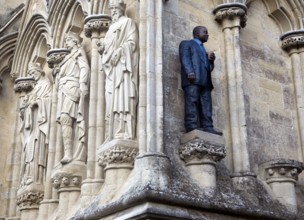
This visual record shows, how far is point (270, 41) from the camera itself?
9.06 metres

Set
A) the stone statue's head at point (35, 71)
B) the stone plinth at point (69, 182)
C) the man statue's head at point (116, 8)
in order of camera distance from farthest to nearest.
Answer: the stone statue's head at point (35, 71) < the stone plinth at point (69, 182) < the man statue's head at point (116, 8)

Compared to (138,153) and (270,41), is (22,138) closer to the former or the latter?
(138,153)

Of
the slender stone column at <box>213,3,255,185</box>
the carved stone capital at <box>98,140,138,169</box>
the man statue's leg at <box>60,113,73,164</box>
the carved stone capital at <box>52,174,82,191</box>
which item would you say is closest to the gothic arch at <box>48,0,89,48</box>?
the man statue's leg at <box>60,113,73,164</box>

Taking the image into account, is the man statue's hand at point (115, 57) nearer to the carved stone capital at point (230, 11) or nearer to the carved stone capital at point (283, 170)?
the carved stone capital at point (230, 11)

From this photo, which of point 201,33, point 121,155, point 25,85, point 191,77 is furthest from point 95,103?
point 25,85

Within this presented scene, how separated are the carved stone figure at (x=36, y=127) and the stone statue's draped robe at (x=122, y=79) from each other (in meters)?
2.56

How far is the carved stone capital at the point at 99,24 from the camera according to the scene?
27.9 ft

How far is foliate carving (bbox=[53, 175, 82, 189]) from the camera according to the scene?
318 inches

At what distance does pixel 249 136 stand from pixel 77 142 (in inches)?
105

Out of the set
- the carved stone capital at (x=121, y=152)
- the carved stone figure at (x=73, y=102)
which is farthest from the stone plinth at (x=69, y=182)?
the carved stone capital at (x=121, y=152)

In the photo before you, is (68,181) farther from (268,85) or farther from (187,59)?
(268,85)

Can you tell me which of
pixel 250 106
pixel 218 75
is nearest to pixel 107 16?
pixel 218 75

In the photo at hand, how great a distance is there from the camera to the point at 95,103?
315 inches

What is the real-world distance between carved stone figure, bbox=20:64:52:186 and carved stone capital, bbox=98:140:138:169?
9.47 feet
